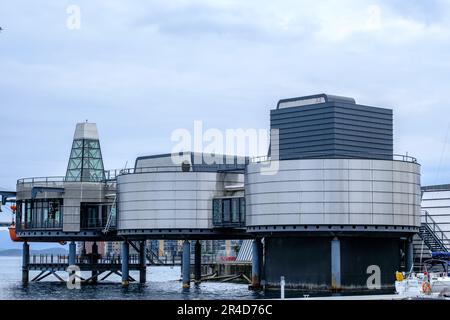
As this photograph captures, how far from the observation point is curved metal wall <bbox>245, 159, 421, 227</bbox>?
89188mm

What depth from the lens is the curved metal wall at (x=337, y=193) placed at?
89.2 m

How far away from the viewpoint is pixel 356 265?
93.4 m

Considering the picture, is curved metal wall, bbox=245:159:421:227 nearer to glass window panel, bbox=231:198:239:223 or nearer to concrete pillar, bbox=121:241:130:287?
glass window panel, bbox=231:198:239:223

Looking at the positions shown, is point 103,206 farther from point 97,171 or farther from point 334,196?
point 334,196

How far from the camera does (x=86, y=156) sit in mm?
146250

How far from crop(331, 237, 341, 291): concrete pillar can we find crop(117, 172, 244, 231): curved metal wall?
21.7 metres

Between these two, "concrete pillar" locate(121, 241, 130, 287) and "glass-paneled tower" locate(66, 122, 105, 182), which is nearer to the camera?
"concrete pillar" locate(121, 241, 130, 287)

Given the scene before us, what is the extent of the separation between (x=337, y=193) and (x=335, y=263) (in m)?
7.64

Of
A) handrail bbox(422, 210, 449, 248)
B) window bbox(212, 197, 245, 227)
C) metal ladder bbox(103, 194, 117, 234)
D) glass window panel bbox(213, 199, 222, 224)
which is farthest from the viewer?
metal ladder bbox(103, 194, 117, 234)

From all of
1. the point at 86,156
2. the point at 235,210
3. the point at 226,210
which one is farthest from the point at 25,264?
the point at 235,210

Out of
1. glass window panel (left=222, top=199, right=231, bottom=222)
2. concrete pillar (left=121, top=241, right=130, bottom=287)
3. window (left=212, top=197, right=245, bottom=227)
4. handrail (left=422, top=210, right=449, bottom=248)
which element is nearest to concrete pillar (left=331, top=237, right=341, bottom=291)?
window (left=212, top=197, right=245, bottom=227)

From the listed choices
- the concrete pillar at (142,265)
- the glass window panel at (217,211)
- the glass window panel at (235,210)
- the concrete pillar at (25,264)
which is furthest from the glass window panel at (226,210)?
the concrete pillar at (25,264)

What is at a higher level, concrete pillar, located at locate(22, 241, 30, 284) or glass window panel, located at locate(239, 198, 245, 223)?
glass window panel, located at locate(239, 198, 245, 223)
